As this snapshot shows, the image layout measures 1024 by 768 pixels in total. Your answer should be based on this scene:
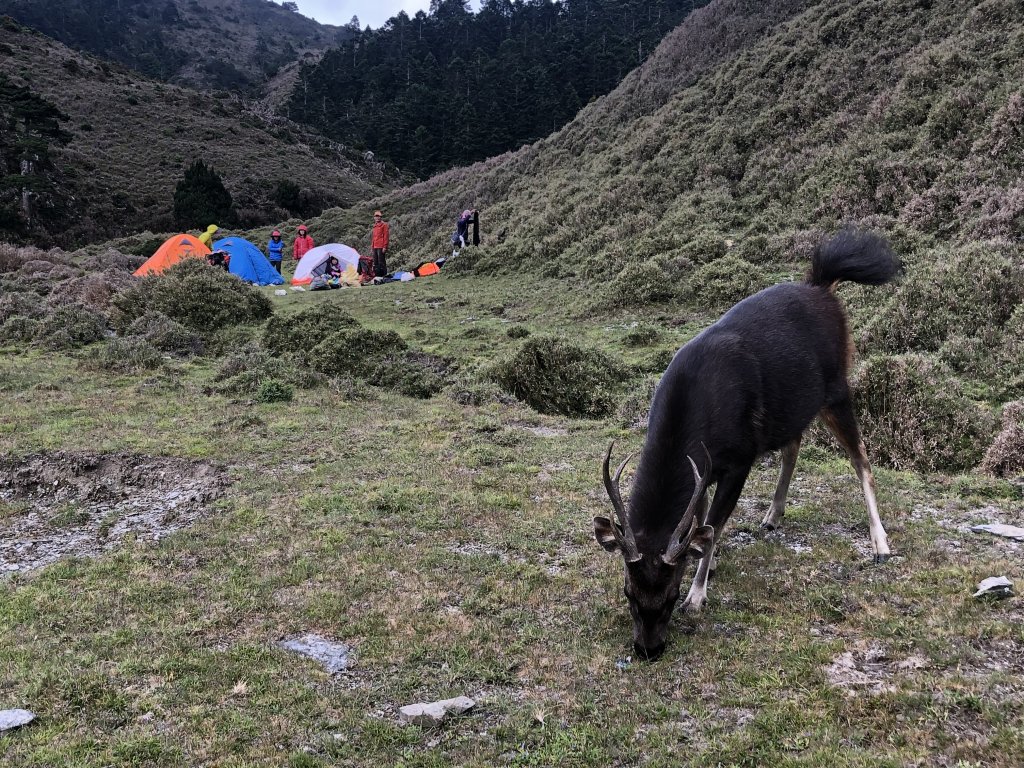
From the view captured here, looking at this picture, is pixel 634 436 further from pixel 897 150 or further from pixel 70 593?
pixel 897 150

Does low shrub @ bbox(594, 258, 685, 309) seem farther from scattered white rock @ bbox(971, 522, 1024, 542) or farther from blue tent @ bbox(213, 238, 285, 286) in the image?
blue tent @ bbox(213, 238, 285, 286)

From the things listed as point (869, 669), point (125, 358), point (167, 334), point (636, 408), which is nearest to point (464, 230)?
point (167, 334)

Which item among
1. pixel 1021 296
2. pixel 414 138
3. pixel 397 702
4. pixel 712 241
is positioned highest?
pixel 414 138

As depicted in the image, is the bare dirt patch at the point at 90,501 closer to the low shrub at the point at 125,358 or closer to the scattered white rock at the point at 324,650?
the scattered white rock at the point at 324,650

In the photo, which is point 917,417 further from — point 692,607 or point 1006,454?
point 692,607

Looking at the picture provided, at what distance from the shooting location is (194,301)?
18.7m

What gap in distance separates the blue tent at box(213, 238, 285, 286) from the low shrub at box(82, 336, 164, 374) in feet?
42.3

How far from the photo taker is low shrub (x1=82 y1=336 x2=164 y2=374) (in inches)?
551

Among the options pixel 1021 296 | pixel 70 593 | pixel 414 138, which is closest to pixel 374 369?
pixel 70 593

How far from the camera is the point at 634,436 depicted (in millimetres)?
9602

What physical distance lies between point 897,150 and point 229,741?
20916mm

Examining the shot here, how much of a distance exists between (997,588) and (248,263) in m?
27.9

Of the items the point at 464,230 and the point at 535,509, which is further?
the point at 464,230

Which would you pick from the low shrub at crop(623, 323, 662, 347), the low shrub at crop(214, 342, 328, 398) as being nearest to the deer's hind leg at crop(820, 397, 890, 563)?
the low shrub at crop(623, 323, 662, 347)
